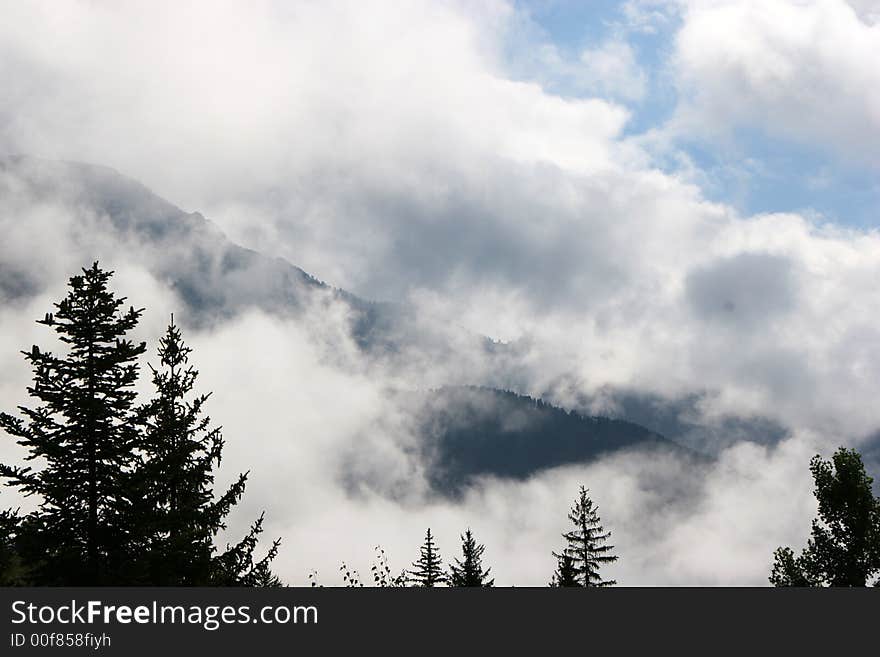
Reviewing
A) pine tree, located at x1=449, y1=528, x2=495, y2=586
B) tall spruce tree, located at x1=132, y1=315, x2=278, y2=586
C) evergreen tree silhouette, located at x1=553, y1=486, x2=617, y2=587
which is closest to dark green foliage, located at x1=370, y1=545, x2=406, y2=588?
tall spruce tree, located at x1=132, y1=315, x2=278, y2=586

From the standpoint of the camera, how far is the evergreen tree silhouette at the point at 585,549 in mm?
57594

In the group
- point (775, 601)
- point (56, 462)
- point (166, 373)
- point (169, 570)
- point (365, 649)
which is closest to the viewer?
point (365, 649)

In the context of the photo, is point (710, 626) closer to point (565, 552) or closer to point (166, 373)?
point (166, 373)

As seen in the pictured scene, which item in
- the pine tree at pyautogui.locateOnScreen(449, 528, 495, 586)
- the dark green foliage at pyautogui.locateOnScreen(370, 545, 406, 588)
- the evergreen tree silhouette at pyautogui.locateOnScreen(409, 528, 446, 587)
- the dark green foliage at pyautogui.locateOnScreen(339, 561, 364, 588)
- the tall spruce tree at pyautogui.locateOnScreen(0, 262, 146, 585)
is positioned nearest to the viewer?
the tall spruce tree at pyautogui.locateOnScreen(0, 262, 146, 585)

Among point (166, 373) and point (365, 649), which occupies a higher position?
point (166, 373)

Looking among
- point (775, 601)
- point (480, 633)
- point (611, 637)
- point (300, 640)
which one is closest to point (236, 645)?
point (300, 640)

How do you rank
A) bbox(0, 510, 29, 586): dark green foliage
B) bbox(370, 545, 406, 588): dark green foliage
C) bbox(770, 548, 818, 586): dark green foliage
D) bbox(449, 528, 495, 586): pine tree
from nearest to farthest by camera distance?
1. bbox(0, 510, 29, 586): dark green foliage
2. bbox(370, 545, 406, 588): dark green foliage
3. bbox(770, 548, 818, 586): dark green foliage
4. bbox(449, 528, 495, 586): pine tree

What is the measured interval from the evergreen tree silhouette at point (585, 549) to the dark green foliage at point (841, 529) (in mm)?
22273

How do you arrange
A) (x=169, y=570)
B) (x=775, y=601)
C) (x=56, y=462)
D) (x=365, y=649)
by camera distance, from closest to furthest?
(x=365, y=649) < (x=775, y=601) < (x=56, y=462) < (x=169, y=570)

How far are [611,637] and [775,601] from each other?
3064mm

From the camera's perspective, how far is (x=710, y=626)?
13.1 metres

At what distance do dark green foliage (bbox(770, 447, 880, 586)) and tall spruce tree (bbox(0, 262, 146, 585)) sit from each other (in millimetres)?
29467

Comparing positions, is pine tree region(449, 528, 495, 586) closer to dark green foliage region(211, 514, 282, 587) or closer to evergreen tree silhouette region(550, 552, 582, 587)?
evergreen tree silhouette region(550, 552, 582, 587)

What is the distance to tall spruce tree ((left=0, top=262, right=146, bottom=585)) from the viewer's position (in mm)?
20406
